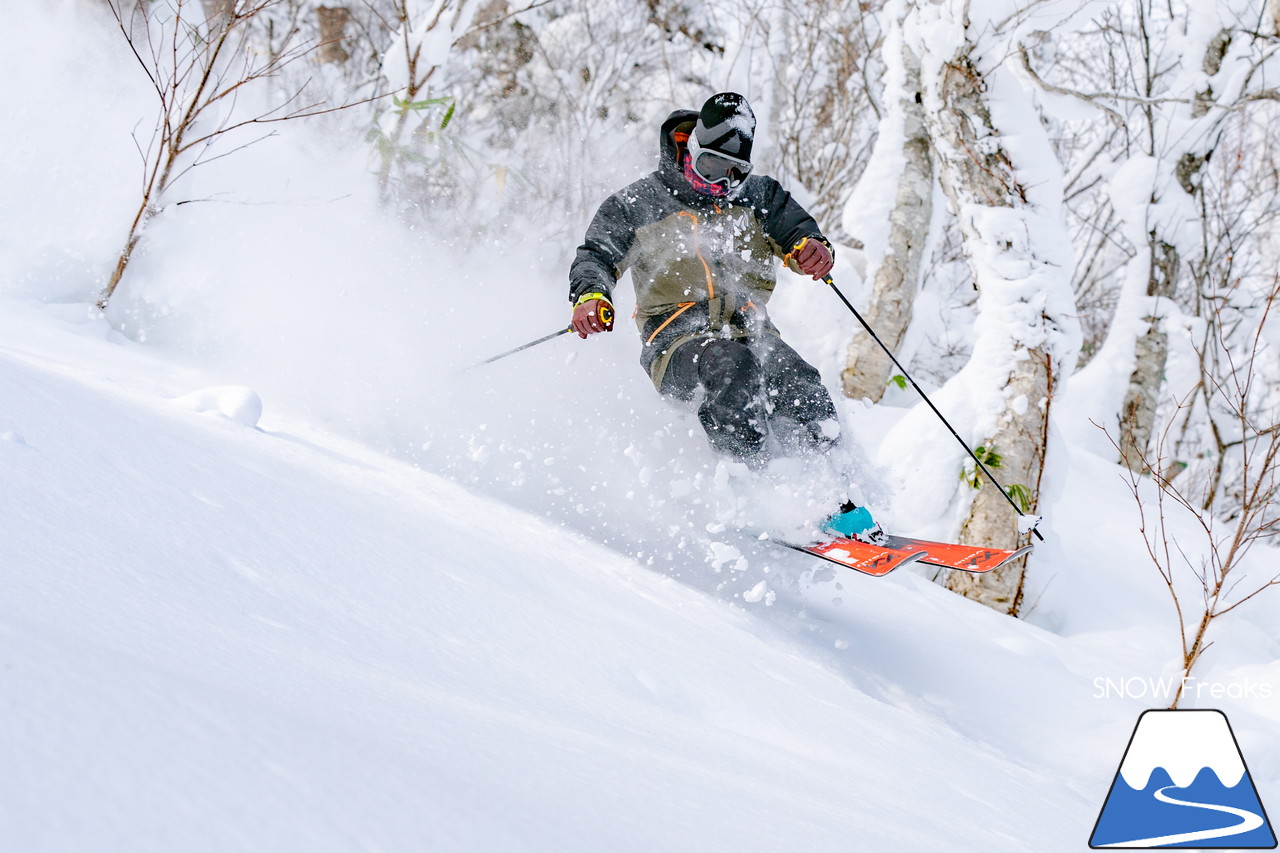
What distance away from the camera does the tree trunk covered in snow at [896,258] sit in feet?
26.9

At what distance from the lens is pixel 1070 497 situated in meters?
7.21

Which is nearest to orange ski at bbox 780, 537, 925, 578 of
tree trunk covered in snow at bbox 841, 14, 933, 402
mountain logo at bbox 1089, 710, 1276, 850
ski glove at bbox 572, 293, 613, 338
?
mountain logo at bbox 1089, 710, 1276, 850

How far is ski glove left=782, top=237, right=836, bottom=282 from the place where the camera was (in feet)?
12.7

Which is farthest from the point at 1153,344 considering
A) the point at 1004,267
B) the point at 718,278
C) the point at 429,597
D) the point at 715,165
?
the point at 429,597

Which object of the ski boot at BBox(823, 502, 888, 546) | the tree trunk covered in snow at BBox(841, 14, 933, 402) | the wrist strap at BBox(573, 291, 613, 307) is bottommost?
the ski boot at BBox(823, 502, 888, 546)

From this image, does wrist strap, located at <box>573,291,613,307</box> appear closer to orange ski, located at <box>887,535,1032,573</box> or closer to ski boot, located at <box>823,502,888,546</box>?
ski boot, located at <box>823,502,888,546</box>

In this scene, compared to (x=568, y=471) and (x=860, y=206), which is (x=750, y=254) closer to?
(x=568, y=471)

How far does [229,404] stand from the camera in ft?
9.89

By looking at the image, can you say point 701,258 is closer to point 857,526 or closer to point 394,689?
point 857,526

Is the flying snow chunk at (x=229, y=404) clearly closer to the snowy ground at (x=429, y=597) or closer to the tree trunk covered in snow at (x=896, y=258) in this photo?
the snowy ground at (x=429, y=597)

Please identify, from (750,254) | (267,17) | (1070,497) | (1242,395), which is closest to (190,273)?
(750,254)

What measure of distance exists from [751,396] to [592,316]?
0.76 m

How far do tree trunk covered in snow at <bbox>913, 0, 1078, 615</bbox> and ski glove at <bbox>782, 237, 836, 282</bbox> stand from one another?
1587 mm

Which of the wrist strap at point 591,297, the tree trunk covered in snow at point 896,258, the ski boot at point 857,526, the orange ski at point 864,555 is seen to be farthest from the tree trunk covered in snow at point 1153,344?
the wrist strap at point 591,297
